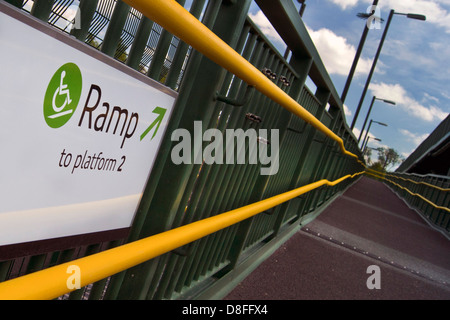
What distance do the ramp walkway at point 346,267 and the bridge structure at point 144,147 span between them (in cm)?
4

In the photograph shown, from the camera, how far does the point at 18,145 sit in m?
0.84

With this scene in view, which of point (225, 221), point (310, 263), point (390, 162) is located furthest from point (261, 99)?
point (390, 162)

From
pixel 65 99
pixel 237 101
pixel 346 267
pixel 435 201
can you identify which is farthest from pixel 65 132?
pixel 435 201

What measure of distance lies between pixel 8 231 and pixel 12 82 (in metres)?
0.33

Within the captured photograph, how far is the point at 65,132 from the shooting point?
3.11ft

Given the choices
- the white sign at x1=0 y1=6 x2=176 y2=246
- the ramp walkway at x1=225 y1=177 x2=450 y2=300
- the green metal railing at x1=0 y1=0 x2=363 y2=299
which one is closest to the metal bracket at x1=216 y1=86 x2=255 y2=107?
the green metal railing at x1=0 y1=0 x2=363 y2=299

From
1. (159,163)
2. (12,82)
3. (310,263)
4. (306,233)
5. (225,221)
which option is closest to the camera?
(12,82)

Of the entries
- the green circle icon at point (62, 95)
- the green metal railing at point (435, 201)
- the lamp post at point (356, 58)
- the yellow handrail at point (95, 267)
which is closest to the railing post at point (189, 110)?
the yellow handrail at point (95, 267)

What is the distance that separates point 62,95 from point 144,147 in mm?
404

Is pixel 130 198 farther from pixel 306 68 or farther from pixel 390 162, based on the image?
pixel 390 162

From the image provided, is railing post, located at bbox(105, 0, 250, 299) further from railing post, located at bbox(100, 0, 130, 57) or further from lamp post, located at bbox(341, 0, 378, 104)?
lamp post, located at bbox(341, 0, 378, 104)

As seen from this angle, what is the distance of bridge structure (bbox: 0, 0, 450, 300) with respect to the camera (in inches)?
A: 33.9

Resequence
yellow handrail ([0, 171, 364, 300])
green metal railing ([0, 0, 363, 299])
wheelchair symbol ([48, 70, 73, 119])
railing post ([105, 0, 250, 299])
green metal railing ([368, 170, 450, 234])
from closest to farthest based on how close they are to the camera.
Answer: yellow handrail ([0, 171, 364, 300]) < wheelchair symbol ([48, 70, 73, 119]) < green metal railing ([0, 0, 363, 299]) < railing post ([105, 0, 250, 299]) < green metal railing ([368, 170, 450, 234])

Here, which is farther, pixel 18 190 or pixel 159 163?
pixel 159 163
